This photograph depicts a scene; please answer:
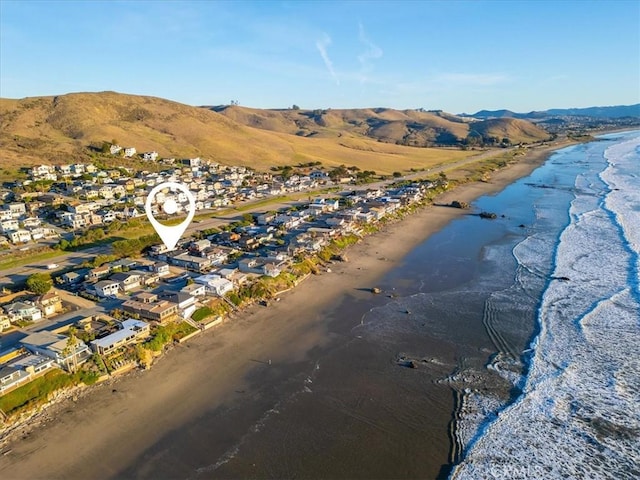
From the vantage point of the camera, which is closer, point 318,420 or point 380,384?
point 318,420

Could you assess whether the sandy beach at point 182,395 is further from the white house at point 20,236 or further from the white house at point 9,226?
the white house at point 9,226

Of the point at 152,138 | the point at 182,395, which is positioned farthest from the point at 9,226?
the point at 152,138

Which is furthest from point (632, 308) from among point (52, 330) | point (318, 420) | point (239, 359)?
point (52, 330)

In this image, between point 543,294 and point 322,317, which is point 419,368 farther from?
point 543,294

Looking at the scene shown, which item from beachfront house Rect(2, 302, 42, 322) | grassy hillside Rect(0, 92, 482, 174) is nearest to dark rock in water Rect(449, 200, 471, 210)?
grassy hillside Rect(0, 92, 482, 174)

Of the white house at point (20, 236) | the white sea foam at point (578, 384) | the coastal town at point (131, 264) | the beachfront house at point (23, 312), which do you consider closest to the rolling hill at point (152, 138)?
the coastal town at point (131, 264)

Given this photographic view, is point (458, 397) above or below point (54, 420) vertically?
below

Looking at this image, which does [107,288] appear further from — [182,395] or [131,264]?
[182,395]

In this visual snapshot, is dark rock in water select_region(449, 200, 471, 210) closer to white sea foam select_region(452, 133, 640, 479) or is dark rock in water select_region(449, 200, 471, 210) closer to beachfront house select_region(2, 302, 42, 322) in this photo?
white sea foam select_region(452, 133, 640, 479)
